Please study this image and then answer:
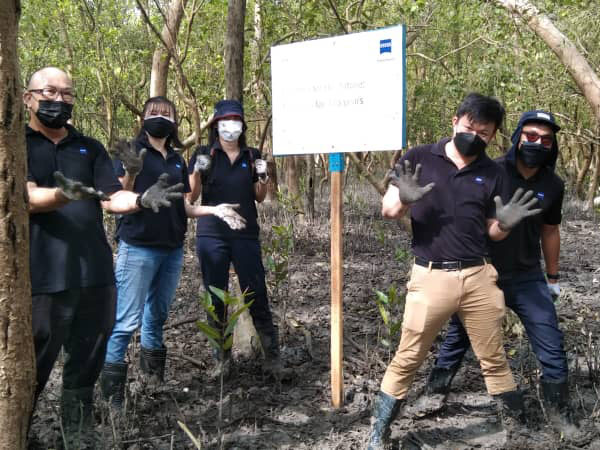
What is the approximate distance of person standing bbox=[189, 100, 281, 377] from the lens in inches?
141

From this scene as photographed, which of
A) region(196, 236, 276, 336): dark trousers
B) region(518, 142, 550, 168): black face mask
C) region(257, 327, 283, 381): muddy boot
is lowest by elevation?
region(257, 327, 283, 381): muddy boot

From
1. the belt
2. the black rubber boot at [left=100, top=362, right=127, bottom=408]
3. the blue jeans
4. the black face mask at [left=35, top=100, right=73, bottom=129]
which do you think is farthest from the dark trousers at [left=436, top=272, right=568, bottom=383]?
the black face mask at [left=35, top=100, right=73, bottom=129]

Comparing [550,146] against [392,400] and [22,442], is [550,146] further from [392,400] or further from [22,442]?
[22,442]

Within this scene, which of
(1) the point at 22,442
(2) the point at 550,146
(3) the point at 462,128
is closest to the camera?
(1) the point at 22,442

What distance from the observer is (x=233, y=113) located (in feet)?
11.8

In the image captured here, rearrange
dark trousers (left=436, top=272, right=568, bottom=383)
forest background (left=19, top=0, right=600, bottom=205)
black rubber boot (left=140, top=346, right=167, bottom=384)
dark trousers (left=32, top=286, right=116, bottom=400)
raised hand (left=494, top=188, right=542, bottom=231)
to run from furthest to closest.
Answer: forest background (left=19, top=0, right=600, bottom=205) → black rubber boot (left=140, top=346, right=167, bottom=384) → dark trousers (left=436, top=272, right=568, bottom=383) → raised hand (left=494, top=188, right=542, bottom=231) → dark trousers (left=32, top=286, right=116, bottom=400)

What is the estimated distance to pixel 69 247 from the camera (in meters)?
2.47

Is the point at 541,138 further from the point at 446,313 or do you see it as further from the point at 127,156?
the point at 127,156

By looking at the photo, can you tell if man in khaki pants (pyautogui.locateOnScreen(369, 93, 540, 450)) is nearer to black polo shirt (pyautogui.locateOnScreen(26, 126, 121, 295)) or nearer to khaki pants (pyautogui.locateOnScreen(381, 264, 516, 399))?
khaki pants (pyautogui.locateOnScreen(381, 264, 516, 399))

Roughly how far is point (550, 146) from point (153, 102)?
7.64 feet

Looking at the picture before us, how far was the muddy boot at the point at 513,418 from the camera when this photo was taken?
2.88 m

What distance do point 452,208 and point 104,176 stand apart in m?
1.72

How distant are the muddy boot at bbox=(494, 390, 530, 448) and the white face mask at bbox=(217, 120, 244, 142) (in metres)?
2.23

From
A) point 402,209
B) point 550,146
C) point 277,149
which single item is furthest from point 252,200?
point 550,146
